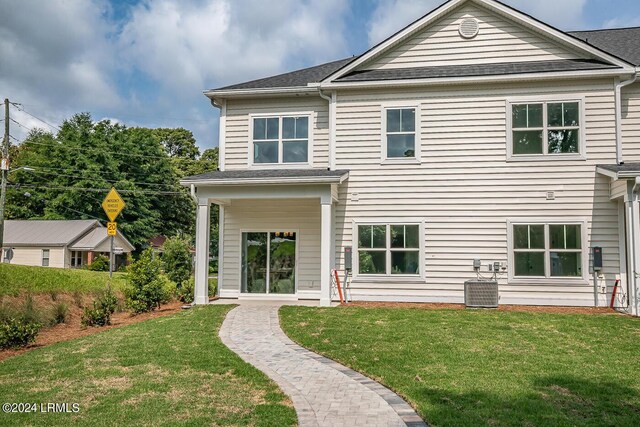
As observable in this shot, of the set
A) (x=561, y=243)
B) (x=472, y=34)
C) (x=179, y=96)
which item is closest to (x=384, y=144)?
(x=472, y=34)

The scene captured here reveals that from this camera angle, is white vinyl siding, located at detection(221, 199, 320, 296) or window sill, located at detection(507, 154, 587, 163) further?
white vinyl siding, located at detection(221, 199, 320, 296)

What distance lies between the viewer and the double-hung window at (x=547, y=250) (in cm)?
1312

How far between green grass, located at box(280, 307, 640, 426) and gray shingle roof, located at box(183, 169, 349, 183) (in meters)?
3.74

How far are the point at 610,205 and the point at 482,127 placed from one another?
3856 mm

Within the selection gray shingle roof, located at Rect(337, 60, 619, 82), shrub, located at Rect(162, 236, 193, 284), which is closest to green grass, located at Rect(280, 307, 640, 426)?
gray shingle roof, located at Rect(337, 60, 619, 82)

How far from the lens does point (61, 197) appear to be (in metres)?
39.3

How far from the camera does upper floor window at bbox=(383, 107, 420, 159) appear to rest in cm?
1423

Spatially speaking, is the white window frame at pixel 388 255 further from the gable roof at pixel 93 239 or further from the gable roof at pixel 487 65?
the gable roof at pixel 93 239

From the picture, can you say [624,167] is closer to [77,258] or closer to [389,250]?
[389,250]

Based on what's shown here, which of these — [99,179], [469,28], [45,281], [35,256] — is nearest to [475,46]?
[469,28]

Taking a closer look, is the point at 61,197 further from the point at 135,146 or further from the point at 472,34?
the point at 472,34

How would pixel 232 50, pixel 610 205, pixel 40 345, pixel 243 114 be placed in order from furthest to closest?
pixel 232 50
pixel 243 114
pixel 610 205
pixel 40 345

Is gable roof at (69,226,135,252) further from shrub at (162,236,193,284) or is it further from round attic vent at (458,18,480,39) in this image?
round attic vent at (458,18,480,39)

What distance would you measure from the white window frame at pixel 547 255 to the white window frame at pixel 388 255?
2296 mm
